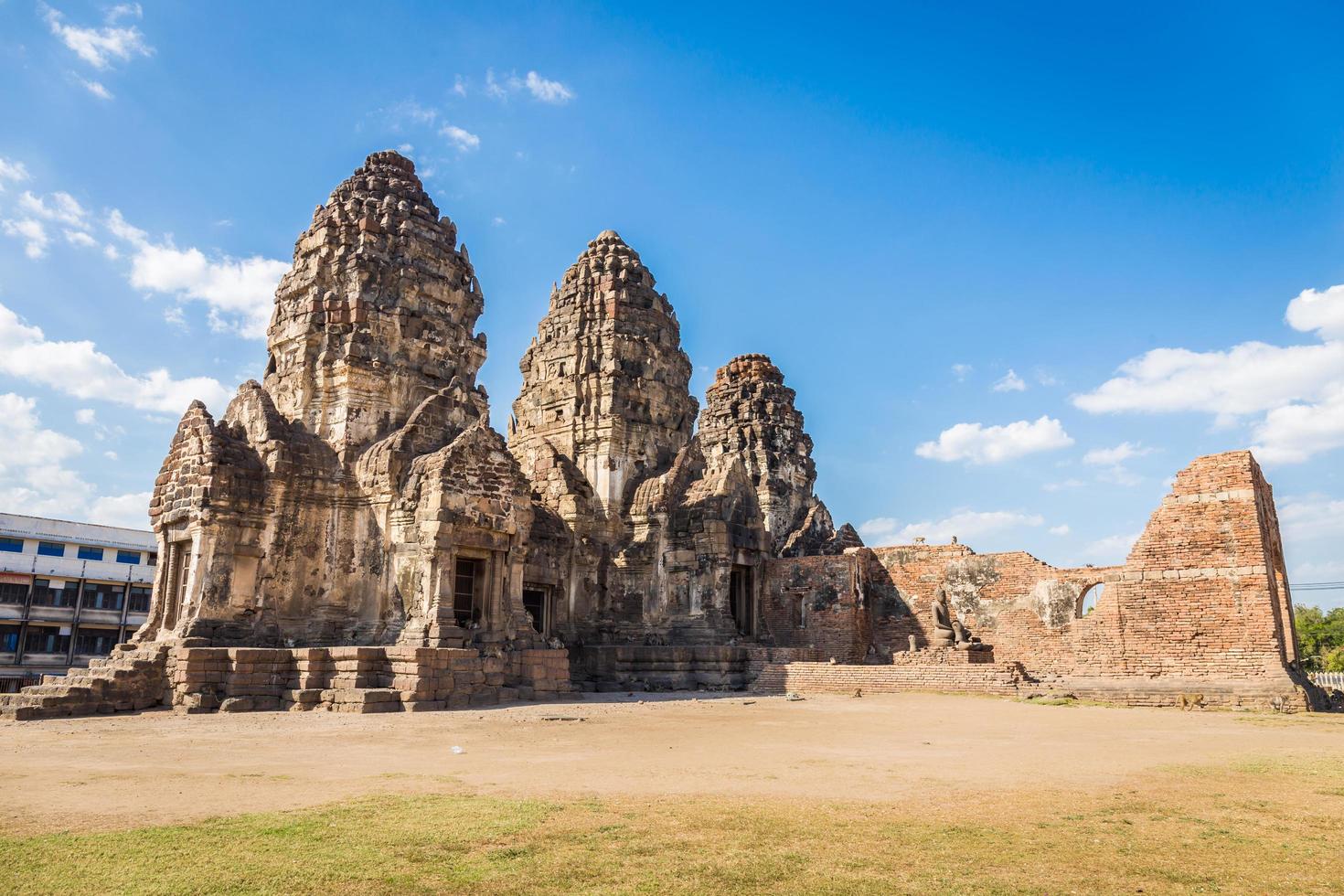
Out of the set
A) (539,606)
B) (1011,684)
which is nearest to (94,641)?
(539,606)

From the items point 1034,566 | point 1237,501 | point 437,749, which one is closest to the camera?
point 437,749

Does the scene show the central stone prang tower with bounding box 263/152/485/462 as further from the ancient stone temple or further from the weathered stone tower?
the weathered stone tower

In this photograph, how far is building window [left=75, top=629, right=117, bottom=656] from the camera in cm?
4041

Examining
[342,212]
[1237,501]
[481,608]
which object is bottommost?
[481,608]

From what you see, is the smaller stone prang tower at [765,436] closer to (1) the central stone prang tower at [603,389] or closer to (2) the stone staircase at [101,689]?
(1) the central stone prang tower at [603,389]

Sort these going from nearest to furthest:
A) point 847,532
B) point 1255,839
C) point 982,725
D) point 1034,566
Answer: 1. point 1255,839
2. point 982,725
3. point 1034,566
4. point 847,532

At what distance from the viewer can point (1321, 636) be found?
1962 inches

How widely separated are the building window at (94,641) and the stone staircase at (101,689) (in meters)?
28.3

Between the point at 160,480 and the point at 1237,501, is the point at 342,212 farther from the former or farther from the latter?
the point at 1237,501

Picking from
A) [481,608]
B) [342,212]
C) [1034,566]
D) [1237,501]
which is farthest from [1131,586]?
[342,212]

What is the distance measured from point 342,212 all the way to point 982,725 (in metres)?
17.8

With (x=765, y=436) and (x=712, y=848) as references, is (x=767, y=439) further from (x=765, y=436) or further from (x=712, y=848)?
(x=712, y=848)

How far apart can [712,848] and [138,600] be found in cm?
4513

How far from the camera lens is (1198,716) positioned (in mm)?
14750
